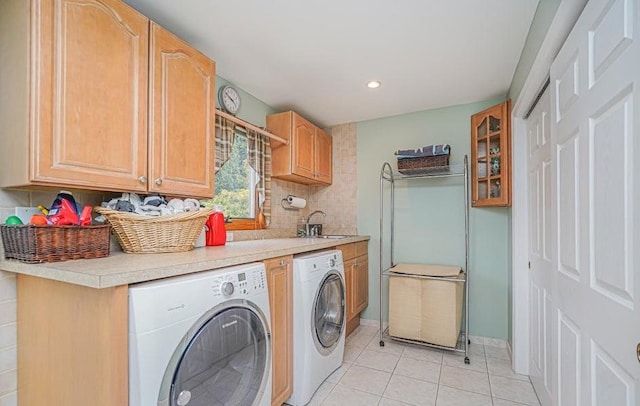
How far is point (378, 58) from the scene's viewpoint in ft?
6.68

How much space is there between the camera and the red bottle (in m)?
1.89

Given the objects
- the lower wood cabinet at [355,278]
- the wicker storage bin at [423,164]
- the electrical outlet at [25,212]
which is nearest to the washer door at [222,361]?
the electrical outlet at [25,212]

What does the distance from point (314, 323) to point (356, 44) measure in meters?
1.76

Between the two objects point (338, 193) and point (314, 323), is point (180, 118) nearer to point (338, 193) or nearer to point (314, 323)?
point (314, 323)

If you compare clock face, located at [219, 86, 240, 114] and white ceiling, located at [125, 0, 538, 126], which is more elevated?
white ceiling, located at [125, 0, 538, 126]

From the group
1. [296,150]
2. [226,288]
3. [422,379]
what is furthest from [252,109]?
[422,379]

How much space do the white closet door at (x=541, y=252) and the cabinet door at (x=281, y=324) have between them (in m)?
1.32

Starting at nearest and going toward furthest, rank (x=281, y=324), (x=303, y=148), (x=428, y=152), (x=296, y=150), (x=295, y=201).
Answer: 1. (x=281, y=324)
2. (x=428, y=152)
3. (x=296, y=150)
4. (x=303, y=148)
5. (x=295, y=201)

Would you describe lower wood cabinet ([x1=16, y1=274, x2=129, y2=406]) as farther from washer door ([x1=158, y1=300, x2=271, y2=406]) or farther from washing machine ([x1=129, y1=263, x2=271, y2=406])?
washer door ([x1=158, y1=300, x2=271, y2=406])

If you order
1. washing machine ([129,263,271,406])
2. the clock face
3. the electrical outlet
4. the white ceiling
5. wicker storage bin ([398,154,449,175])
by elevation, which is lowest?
washing machine ([129,263,271,406])

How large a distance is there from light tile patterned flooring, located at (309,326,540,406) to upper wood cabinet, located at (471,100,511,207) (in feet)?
4.10

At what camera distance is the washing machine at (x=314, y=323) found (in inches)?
70.9

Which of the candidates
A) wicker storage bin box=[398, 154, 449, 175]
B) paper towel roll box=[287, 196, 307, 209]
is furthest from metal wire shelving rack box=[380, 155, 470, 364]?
paper towel roll box=[287, 196, 307, 209]

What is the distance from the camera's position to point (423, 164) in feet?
8.81
